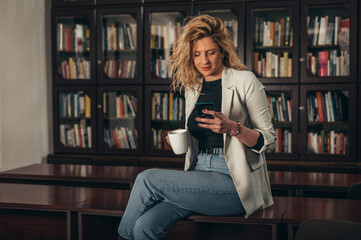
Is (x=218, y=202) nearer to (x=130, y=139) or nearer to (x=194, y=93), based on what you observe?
(x=194, y=93)

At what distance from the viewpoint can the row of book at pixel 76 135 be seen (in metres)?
4.56

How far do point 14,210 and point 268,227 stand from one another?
122cm

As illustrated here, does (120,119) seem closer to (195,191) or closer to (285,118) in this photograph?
(285,118)

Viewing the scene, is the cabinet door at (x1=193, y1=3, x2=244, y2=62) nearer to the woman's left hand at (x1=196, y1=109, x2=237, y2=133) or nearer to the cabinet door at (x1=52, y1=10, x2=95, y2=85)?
the cabinet door at (x1=52, y1=10, x2=95, y2=85)

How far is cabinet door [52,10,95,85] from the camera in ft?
14.7

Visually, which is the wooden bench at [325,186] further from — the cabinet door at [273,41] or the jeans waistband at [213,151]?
the cabinet door at [273,41]

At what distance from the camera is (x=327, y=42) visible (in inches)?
159

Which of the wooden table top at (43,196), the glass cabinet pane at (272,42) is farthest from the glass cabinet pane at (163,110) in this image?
the wooden table top at (43,196)

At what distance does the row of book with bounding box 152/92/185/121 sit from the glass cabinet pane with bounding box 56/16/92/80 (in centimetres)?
72

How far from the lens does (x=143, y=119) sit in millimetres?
4406

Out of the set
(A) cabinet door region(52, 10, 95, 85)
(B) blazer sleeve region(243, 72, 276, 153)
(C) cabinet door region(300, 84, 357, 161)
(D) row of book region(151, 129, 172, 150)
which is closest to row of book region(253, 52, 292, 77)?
(C) cabinet door region(300, 84, 357, 161)

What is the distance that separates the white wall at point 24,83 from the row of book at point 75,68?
0.68 feet

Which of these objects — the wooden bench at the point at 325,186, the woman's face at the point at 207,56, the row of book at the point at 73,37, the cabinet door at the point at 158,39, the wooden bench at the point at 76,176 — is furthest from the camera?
the row of book at the point at 73,37

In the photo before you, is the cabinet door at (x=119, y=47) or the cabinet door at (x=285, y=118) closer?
the cabinet door at (x=285, y=118)
